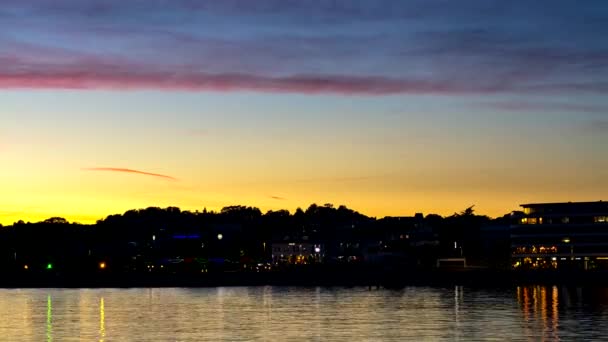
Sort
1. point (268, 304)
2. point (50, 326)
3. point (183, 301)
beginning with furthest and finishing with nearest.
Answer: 1. point (183, 301)
2. point (268, 304)
3. point (50, 326)

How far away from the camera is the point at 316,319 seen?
125 metres

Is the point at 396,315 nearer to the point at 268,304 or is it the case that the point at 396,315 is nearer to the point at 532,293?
the point at 268,304

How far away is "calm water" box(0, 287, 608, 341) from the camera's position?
104875 millimetres

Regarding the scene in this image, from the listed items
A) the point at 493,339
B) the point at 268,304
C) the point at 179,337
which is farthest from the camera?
the point at 268,304

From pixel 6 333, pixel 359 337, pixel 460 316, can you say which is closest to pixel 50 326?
pixel 6 333

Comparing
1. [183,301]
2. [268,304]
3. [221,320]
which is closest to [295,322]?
[221,320]

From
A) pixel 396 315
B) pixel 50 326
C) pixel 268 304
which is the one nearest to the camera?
pixel 50 326

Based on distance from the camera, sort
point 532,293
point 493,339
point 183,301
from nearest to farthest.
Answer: point 493,339 < point 183,301 < point 532,293

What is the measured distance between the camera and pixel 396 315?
132m

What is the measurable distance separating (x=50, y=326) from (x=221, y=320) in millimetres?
18813

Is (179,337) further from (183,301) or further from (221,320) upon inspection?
(183,301)

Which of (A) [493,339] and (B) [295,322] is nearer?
(A) [493,339]

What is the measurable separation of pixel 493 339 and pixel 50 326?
49719mm

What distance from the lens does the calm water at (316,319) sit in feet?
344
